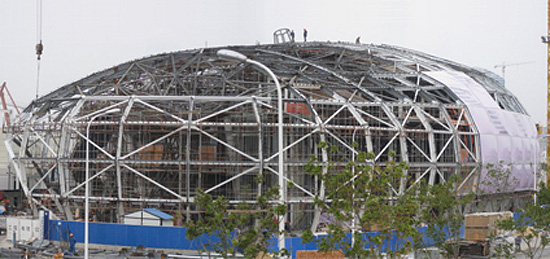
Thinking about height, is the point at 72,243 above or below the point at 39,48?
below

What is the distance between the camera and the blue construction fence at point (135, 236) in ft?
136

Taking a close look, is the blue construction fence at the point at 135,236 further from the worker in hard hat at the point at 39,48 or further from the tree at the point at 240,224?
the worker in hard hat at the point at 39,48

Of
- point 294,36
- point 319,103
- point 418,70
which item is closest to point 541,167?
Answer: point 418,70

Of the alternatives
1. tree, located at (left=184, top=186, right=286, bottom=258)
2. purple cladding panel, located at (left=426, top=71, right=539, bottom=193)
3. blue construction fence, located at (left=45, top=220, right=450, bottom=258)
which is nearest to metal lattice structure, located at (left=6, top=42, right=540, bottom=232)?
purple cladding panel, located at (left=426, top=71, right=539, bottom=193)

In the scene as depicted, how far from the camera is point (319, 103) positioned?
154ft

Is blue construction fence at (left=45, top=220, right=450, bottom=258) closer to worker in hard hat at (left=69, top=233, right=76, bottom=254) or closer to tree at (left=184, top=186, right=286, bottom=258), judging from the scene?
worker in hard hat at (left=69, top=233, right=76, bottom=254)

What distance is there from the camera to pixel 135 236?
4284cm

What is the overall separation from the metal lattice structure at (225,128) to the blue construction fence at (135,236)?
6.21 feet

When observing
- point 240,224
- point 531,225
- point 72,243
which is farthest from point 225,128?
point 240,224

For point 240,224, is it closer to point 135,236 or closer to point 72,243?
point 135,236

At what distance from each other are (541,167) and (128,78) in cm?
4237

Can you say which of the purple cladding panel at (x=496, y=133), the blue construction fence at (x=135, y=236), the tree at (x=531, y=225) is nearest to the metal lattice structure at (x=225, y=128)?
the purple cladding panel at (x=496, y=133)

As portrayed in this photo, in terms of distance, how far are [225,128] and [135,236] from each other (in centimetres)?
1004

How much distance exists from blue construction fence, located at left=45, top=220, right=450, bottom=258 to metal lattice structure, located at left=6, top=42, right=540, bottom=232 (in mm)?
1892
